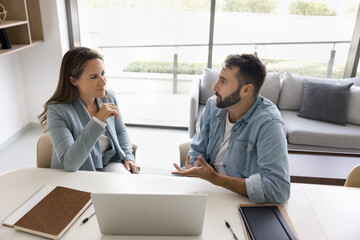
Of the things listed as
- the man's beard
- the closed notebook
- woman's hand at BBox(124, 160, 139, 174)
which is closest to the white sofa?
woman's hand at BBox(124, 160, 139, 174)

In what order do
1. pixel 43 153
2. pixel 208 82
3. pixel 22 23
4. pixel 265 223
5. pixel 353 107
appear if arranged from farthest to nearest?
pixel 208 82 → pixel 353 107 → pixel 22 23 → pixel 43 153 → pixel 265 223

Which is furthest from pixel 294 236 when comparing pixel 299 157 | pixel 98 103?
pixel 299 157

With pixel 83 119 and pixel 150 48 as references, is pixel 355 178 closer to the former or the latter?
pixel 83 119

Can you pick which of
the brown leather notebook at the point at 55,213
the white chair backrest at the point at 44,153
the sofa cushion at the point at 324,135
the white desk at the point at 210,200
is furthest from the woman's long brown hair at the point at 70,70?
the sofa cushion at the point at 324,135

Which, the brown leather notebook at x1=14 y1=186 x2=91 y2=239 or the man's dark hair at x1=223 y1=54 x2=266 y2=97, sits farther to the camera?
the man's dark hair at x1=223 y1=54 x2=266 y2=97

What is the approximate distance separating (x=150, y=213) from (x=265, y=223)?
438mm

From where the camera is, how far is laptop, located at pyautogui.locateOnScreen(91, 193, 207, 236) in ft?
3.25

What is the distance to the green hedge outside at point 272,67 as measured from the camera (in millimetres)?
3704

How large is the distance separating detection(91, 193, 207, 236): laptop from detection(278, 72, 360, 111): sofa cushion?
256 cm

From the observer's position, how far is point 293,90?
10.8 feet

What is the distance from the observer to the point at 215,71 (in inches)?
133

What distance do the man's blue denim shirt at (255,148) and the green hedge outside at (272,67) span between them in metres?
2.06

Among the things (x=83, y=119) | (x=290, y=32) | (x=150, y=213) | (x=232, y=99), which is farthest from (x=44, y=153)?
(x=290, y=32)

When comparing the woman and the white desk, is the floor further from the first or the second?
the white desk
